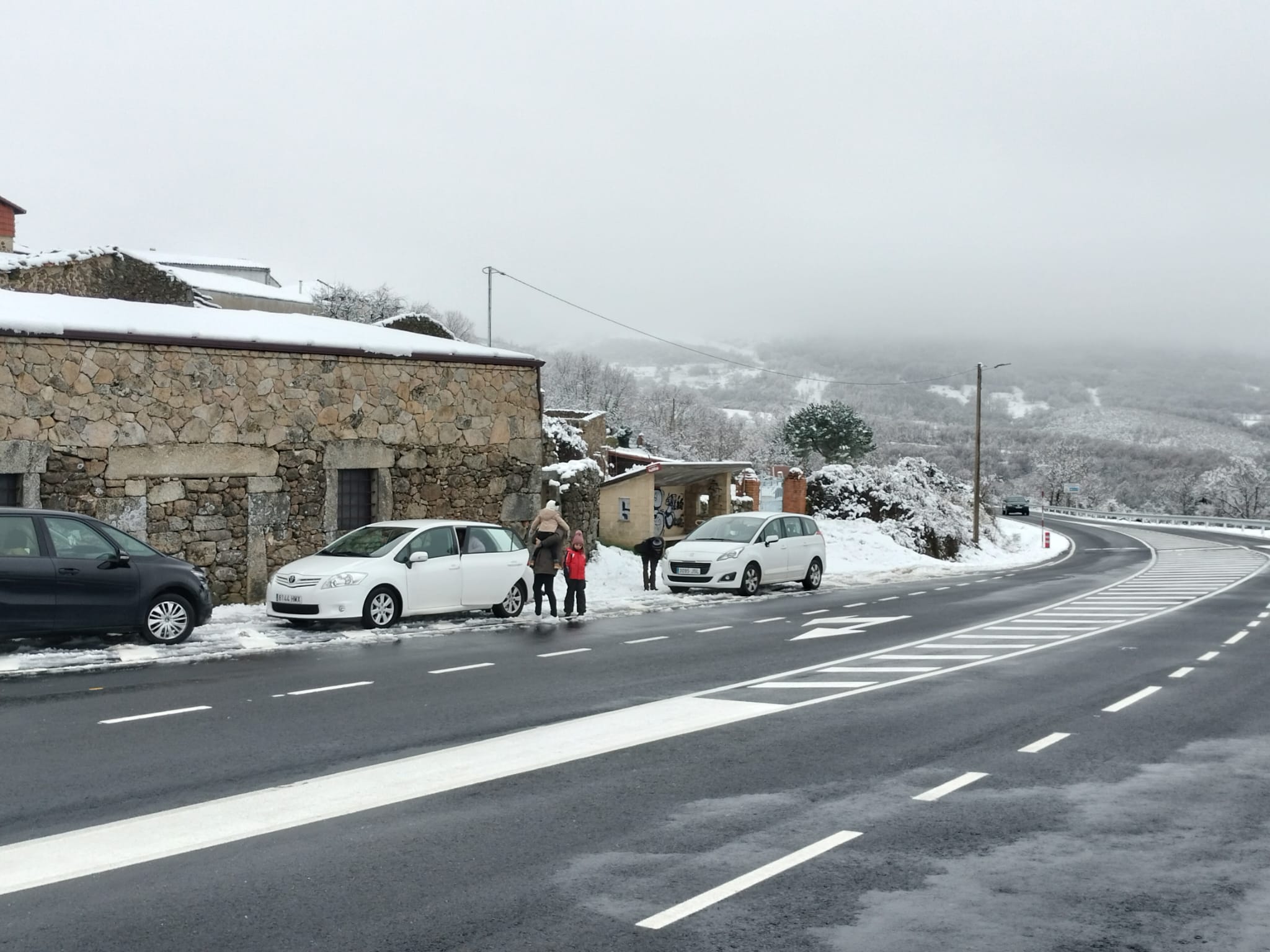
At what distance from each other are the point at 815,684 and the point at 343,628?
7.41 meters

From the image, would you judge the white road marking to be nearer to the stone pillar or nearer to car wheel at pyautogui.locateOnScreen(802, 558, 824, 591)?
car wheel at pyautogui.locateOnScreen(802, 558, 824, 591)

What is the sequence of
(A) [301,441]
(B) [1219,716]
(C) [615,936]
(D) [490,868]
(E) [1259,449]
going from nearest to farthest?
(C) [615,936] < (D) [490,868] < (B) [1219,716] < (A) [301,441] < (E) [1259,449]

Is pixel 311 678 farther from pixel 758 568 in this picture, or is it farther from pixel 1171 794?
pixel 758 568

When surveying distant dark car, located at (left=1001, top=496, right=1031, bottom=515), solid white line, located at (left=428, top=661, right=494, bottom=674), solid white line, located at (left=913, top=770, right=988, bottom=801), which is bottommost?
solid white line, located at (left=428, top=661, right=494, bottom=674)

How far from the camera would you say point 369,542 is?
16.9m

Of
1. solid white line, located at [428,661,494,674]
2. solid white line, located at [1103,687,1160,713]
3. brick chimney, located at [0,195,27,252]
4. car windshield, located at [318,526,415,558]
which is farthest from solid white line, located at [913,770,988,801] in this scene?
brick chimney, located at [0,195,27,252]

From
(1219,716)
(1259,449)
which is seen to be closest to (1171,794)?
(1219,716)

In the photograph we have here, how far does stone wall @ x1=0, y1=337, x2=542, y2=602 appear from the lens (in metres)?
17.0

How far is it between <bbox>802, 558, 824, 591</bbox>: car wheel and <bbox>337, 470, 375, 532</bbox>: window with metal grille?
10070 millimetres

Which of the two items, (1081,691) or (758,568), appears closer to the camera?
(1081,691)

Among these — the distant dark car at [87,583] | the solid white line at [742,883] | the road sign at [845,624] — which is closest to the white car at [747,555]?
the road sign at [845,624]

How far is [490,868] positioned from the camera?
18.8 ft

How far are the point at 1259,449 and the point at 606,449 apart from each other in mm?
187214

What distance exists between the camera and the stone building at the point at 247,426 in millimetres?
16984
